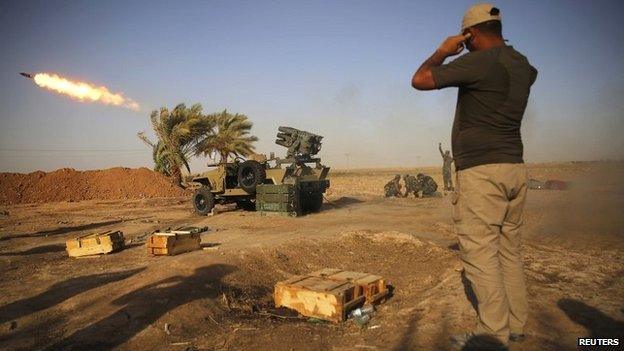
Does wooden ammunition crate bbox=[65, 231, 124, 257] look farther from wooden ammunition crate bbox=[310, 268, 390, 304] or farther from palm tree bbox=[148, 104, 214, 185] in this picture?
palm tree bbox=[148, 104, 214, 185]

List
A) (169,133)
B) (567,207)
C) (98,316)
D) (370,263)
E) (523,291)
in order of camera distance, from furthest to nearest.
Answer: (169,133) < (567,207) < (370,263) < (98,316) < (523,291)

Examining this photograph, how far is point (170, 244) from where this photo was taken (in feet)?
26.9

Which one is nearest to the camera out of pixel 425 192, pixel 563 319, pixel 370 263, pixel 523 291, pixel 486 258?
pixel 486 258

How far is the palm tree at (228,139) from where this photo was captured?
1155 inches

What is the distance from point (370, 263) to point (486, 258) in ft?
16.4

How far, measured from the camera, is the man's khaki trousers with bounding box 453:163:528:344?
10.5 feet

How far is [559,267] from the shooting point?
6.29 metres

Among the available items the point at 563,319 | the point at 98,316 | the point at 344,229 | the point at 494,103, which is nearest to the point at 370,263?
the point at 344,229

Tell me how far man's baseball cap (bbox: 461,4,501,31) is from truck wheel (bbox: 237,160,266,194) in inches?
495

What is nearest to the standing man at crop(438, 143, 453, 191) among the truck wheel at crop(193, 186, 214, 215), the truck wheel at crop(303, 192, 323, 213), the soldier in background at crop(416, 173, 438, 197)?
the soldier in background at crop(416, 173, 438, 197)

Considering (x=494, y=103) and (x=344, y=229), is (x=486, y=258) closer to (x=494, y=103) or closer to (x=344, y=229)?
(x=494, y=103)

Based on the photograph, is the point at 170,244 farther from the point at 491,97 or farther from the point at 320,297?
the point at 491,97

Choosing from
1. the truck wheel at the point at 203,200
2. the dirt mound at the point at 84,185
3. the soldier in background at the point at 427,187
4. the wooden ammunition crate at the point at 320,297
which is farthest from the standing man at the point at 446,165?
the wooden ammunition crate at the point at 320,297

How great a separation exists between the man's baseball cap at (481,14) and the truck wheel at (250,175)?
41.2ft
